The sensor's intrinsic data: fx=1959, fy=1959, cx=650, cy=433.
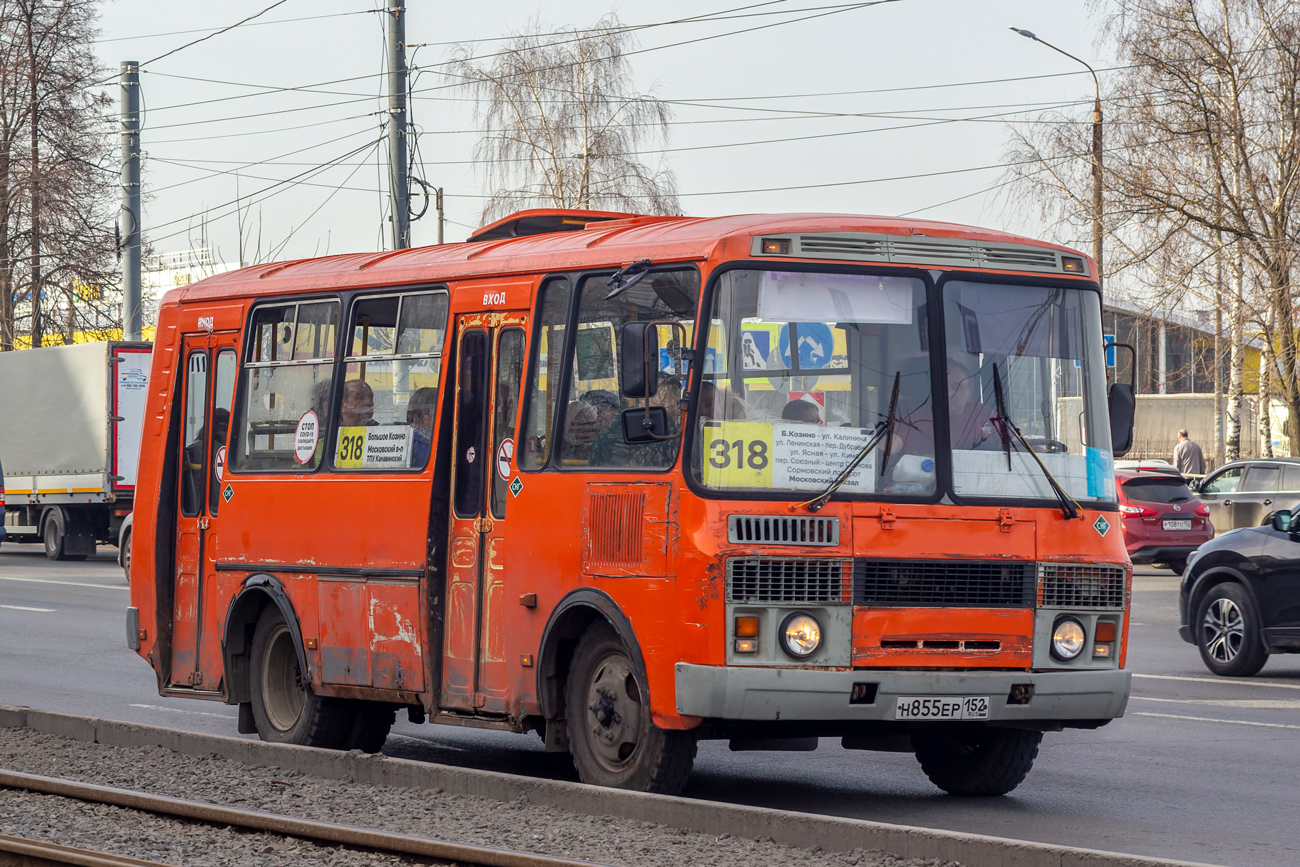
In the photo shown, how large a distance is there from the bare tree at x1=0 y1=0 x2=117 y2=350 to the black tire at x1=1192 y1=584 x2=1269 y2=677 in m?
34.0

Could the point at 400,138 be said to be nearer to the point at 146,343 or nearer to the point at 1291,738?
the point at 146,343

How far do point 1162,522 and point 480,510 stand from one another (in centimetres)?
1962

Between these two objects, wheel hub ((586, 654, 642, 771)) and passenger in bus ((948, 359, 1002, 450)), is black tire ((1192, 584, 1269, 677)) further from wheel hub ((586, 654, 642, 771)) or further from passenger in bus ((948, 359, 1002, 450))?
wheel hub ((586, 654, 642, 771))

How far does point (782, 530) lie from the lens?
8.33 meters

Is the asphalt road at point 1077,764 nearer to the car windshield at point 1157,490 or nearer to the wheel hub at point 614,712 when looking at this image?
the wheel hub at point 614,712

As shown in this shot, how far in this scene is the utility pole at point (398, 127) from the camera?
23.7m

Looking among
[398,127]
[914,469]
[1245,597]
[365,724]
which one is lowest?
[365,724]

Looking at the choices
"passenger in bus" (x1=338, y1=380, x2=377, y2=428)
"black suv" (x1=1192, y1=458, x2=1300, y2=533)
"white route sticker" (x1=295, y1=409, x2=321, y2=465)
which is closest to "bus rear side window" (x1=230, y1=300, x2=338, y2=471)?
"white route sticker" (x1=295, y1=409, x2=321, y2=465)

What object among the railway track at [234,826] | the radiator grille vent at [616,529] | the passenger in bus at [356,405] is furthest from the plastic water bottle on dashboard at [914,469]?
the passenger in bus at [356,405]

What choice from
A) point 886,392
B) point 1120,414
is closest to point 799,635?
point 886,392

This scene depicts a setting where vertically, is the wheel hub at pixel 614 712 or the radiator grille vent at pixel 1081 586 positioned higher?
the radiator grille vent at pixel 1081 586

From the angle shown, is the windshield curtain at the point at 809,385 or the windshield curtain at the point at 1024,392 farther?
the windshield curtain at the point at 1024,392

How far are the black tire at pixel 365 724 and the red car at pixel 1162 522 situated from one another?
59.4 ft

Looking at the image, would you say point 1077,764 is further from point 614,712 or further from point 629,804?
point 629,804
